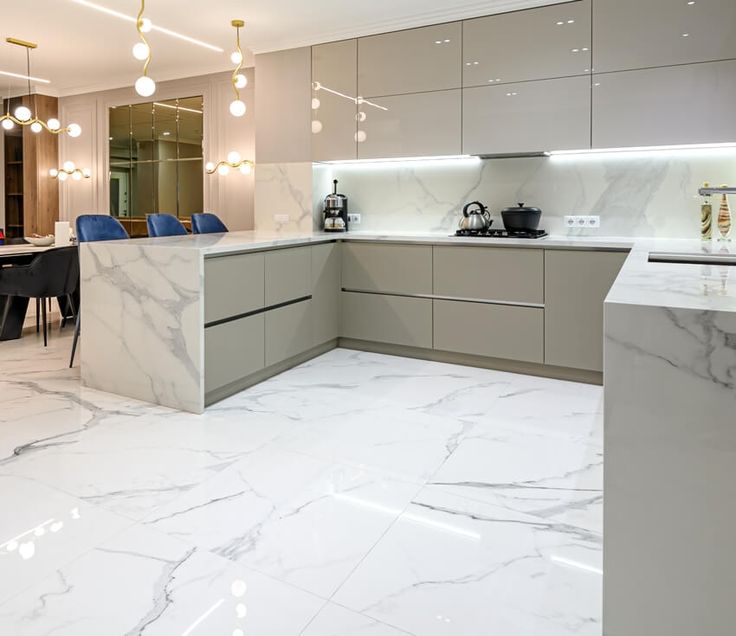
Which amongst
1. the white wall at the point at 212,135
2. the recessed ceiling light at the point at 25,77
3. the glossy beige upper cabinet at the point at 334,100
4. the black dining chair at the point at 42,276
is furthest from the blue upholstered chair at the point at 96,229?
the recessed ceiling light at the point at 25,77

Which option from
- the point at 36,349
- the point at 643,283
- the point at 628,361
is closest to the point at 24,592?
the point at 628,361

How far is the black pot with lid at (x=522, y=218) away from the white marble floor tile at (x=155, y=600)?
3092 millimetres

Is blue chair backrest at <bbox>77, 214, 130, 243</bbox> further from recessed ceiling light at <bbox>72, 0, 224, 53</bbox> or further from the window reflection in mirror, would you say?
the window reflection in mirror

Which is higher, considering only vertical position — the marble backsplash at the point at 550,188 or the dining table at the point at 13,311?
the marble backsplash at the point at 550,188

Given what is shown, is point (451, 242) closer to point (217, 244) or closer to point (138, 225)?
point (217, 244)

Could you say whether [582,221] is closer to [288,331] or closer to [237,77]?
[288,331]

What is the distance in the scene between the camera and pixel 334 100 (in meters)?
4.87

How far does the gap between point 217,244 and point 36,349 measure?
85.2 inches

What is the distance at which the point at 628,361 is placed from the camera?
1.29 m

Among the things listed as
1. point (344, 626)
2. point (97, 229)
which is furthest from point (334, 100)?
point (344, 626)

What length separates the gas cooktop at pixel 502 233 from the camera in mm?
4184

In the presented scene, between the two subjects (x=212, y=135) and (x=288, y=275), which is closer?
(x=288, y=275)

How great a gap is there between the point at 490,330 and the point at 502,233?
0.73 metres

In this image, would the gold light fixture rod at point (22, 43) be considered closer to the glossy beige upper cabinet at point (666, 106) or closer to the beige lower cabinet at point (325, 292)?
the beige lower cabinet at point (325, 292)
